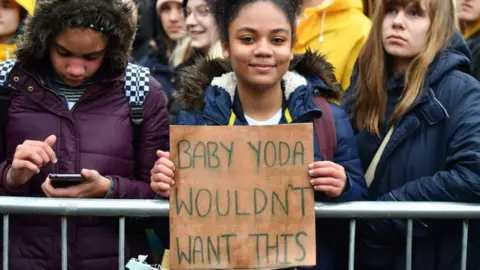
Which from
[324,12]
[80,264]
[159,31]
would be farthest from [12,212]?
[159,31]

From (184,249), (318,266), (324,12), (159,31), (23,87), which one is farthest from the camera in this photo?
(159,31)

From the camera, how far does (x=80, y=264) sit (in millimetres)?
3758

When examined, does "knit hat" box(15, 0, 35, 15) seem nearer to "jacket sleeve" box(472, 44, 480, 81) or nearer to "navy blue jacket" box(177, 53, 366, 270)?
"navy blue jacket" box(177, 53, 366, 270)

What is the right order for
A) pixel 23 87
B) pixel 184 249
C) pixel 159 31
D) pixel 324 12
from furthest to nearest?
pixel 159 31, pixel 324 12, pixel 23 87, pixel 184 249

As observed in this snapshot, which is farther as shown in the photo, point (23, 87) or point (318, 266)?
point (23, 87)

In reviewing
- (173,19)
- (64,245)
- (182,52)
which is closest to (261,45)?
(64,245)

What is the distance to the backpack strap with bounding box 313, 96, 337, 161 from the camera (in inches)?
141

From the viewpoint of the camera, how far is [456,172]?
3.51m

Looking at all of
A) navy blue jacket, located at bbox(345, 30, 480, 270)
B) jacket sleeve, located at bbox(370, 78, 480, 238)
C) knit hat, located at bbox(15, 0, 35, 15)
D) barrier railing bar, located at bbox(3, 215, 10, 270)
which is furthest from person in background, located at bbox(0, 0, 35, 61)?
jacket sleeve, located at bbox(370, 78, 480, 238)

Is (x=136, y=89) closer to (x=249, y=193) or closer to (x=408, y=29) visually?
(x=249, y=193)

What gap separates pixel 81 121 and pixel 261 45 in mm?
869

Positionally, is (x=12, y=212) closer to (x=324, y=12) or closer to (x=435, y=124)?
(x=435, y=124)

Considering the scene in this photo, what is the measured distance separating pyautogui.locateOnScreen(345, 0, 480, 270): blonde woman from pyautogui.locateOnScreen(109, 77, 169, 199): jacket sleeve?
2.85ft

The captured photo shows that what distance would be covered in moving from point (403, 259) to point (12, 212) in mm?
1584
